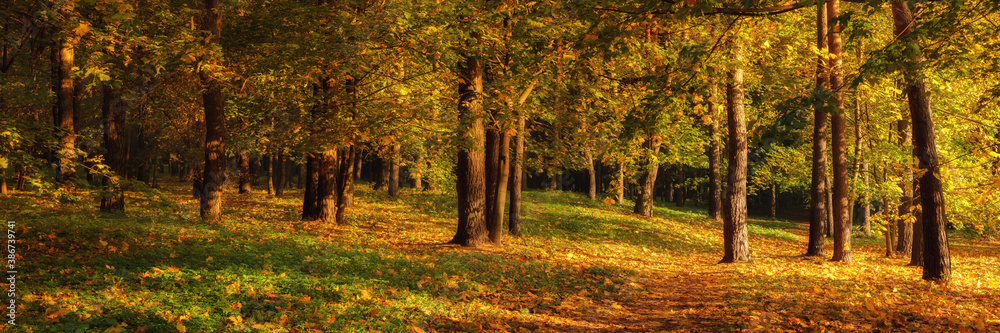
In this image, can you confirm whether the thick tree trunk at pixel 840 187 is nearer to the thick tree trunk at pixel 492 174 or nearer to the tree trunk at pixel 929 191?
the tree trunk at pixel 929 191

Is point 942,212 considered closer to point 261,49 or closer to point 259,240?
point 259,240

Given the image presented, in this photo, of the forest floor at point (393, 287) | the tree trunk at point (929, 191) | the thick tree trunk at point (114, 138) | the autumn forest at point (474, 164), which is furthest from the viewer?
the thick tree trunk at point (114, 138)

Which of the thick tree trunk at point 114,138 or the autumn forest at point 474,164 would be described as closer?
the autumn forest at point 474,164

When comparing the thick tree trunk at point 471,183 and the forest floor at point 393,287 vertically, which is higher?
the thick tree trunk at point 471,183

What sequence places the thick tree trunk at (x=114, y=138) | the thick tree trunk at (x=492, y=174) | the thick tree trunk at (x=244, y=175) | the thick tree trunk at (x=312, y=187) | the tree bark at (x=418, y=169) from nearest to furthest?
the thick tree trunk at (x=114, y=138) < the thick tree trunk at (x=492, y=174) < the thick tree trunk at (x=312, y=187) < the tree bark at (x=418, y=169) < the thick tree trunk at (x=244, y=175)

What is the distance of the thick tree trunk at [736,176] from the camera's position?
14547mm

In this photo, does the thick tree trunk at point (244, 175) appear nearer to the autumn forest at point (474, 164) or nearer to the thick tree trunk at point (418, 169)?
the autumn forest at point (474, 164)

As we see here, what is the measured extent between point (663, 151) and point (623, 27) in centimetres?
2939

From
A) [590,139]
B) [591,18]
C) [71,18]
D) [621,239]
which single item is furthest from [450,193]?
[591,18]

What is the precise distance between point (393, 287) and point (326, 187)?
9327mm

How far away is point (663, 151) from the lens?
34562mm

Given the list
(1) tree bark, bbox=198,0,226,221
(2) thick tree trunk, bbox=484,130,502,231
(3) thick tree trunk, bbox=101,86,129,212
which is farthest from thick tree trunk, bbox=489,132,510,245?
(3) thick tree trunk, bbox=101,86,129,212

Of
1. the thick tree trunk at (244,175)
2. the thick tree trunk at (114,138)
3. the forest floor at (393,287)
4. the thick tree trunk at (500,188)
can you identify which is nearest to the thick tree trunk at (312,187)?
the forest floor at (393,287)

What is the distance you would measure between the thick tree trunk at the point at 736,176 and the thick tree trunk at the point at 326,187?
37.2 feet
